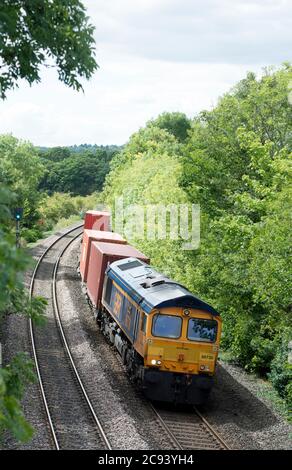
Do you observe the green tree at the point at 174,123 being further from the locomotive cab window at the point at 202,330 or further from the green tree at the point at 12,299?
the green tree at the point at 12,299

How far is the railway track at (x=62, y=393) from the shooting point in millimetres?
15586

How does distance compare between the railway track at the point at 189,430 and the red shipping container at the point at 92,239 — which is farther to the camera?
the red shipping container at the point at 92,239

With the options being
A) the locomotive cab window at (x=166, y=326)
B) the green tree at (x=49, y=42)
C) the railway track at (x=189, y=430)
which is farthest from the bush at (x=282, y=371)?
the green tree at (x=49, y=42)

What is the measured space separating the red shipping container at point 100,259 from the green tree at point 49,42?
49.0 ft

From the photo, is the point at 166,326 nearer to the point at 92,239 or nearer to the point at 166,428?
the point at 166,428

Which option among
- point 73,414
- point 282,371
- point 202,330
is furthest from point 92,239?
point 73,414

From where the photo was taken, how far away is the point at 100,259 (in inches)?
1073

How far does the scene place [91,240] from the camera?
31938 millimetres

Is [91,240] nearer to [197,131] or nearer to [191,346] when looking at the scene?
[197,131]

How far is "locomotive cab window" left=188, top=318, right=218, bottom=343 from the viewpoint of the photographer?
18.6m

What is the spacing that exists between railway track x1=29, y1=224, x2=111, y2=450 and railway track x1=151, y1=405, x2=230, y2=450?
69.4 inches

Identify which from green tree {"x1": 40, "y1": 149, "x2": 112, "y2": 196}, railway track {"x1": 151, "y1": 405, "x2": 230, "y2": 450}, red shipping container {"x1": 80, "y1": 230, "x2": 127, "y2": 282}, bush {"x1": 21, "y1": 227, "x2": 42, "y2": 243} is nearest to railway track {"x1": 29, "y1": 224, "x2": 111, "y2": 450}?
railway track {"x1": 151, "y1": 405, "x2": 230, "y2": 450}

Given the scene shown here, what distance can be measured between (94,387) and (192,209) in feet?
42.8
